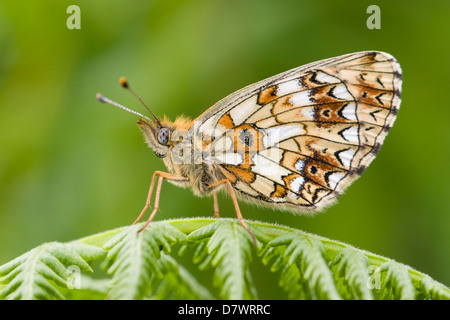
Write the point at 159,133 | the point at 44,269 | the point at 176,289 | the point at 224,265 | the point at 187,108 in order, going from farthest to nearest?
1. the point at 187,108
2. the point at 159,133
3. the point at 176,289
4. the point at 44,269
5. the point at 224,265

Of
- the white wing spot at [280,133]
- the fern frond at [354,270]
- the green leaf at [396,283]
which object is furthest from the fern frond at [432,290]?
the white wing spot at [280,133]

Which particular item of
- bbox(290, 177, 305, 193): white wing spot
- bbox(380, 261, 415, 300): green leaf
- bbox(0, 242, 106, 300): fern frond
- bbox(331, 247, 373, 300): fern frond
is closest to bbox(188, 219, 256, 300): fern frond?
bbox(331, 247, 373, 300): fern frond

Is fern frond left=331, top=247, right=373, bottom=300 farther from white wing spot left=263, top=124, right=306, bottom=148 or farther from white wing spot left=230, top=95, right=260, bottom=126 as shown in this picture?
white wing spot left=230, top=95, right=260, bottom=126

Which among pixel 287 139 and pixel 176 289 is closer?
pixel 176 289

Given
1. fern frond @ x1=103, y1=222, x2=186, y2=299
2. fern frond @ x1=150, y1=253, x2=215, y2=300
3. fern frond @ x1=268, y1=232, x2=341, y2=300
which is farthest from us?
fern frond @ x1=150, y1=253, x2=215, y2=300

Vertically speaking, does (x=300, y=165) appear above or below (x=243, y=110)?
below

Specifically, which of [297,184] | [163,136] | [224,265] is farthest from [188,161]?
[224,265]

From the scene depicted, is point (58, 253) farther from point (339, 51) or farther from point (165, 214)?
point (339, 51)

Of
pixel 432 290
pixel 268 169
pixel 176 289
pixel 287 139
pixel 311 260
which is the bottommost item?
pixel 176 289

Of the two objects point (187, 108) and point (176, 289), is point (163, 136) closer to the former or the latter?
point (176, 289)
